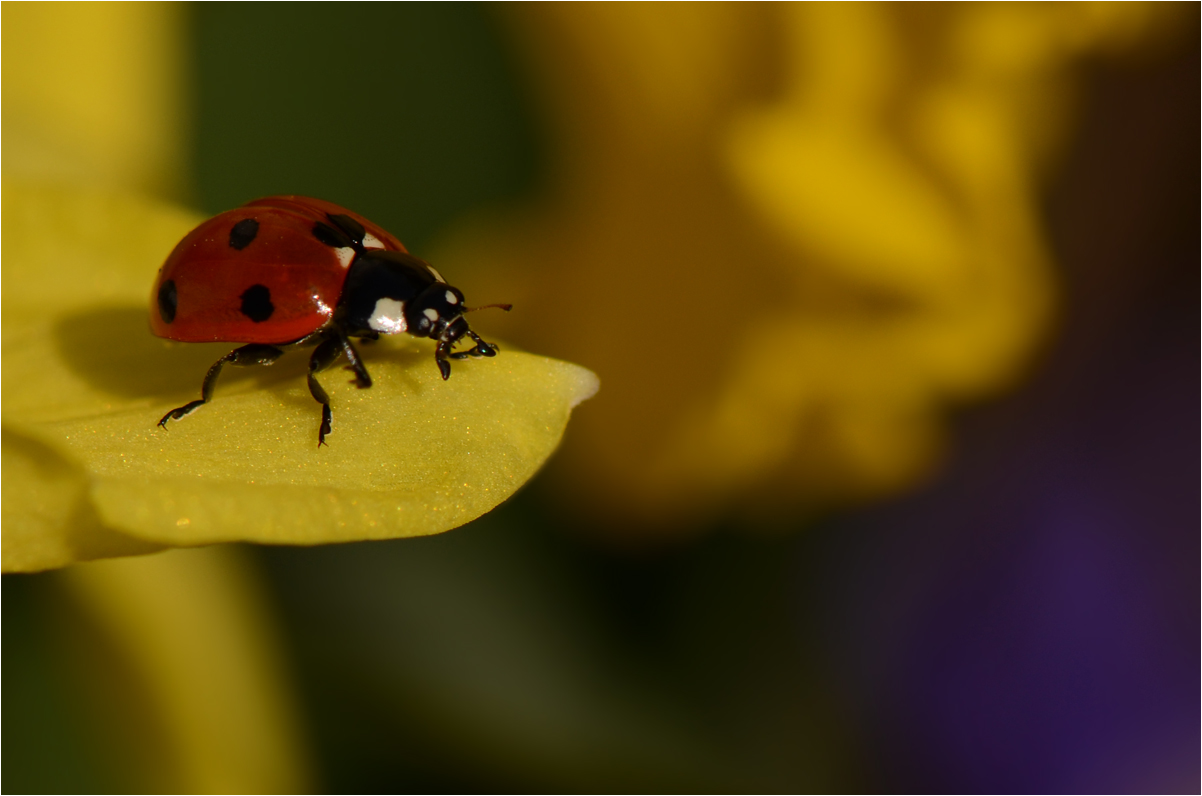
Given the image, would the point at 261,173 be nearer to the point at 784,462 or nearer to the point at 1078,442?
the point at 784,462

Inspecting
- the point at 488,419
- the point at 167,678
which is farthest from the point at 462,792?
the point at 488,419

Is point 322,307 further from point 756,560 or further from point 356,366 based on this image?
point 756,560

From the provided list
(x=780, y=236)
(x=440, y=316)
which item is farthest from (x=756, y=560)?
(x=440, y=316)

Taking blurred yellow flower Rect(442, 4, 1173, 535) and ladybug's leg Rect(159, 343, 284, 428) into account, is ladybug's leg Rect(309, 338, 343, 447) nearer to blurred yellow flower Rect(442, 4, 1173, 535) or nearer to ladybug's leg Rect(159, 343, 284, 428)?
ladybug's leg Rect(159, 343, 284, 428)

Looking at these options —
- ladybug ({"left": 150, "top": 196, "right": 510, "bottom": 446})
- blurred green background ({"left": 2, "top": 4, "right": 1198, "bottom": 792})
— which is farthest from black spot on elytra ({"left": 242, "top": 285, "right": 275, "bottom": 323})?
blurred green background ({"left": 2, "top": 4, "right": 1198, "bottom": 792})

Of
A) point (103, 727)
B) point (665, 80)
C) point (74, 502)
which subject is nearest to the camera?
point (74, 502)

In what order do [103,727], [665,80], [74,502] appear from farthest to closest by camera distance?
[665,80] → [103,727] → [74,502]
